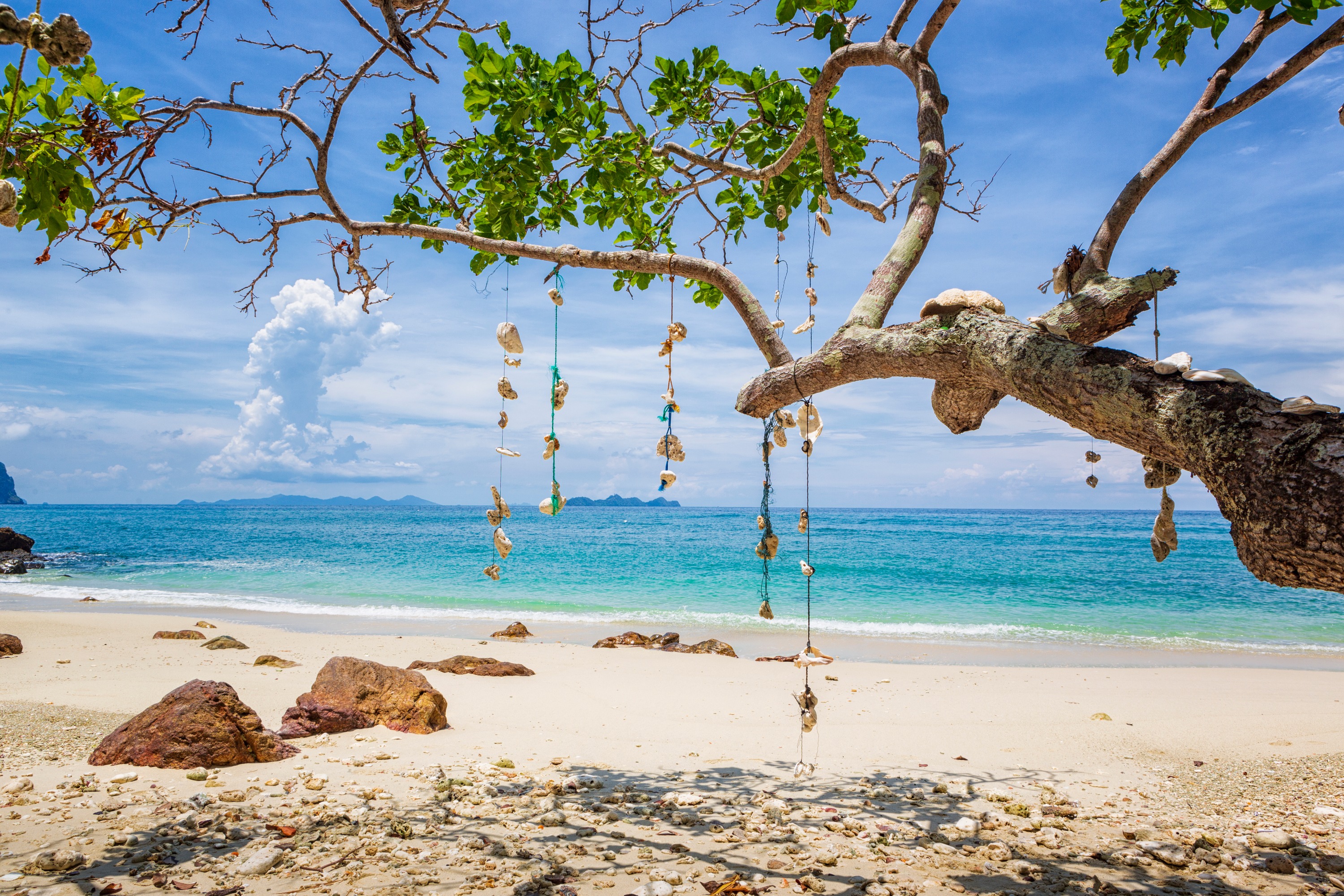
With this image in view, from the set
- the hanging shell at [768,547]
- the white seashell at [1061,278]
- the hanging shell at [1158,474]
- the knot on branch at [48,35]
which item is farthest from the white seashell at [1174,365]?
the knot on branch at [48,35]

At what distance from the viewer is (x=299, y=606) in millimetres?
16266

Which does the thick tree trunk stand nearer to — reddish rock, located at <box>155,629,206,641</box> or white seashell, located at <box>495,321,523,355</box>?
white seashell, located at <box>495,321,523,355</box>

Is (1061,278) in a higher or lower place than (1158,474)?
higher

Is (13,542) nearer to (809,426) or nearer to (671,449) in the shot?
(671,449)

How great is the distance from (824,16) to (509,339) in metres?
2.06

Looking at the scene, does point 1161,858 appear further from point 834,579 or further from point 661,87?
point 834,579

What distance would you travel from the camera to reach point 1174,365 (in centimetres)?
179

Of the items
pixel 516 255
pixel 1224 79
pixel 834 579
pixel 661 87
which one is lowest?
pixel 834 579

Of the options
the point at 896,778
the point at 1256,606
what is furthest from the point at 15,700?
the point at 1256,606

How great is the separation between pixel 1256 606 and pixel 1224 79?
20.2 meters

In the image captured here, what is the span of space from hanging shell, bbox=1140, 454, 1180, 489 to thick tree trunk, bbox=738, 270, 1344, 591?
486 millimetres

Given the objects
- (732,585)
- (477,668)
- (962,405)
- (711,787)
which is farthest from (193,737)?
(732,585)

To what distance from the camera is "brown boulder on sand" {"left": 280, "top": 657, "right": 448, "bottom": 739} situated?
5227mm

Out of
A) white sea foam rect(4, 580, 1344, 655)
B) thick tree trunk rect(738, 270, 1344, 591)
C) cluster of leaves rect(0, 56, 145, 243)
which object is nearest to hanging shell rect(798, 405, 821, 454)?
thick tree trunk rect(738, 270, 1344, 591)
